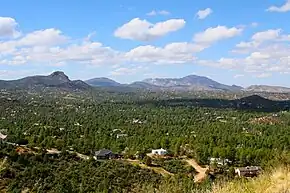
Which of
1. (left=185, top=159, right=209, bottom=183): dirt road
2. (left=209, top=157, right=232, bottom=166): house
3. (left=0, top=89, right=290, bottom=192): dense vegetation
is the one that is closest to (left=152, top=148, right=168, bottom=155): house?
(left=0, top=89, right=290, bottom=192): dense vegetation

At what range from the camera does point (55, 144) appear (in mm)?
42969

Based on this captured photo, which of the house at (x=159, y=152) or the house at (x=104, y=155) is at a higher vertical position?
the house at (x=104, y=155)

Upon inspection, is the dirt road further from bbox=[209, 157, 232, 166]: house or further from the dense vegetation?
bbox=[209, 157, 232, 166]: house

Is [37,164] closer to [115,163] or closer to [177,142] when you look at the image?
[115,163]

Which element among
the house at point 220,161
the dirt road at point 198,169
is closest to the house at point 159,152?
the dirt road at point 198,169

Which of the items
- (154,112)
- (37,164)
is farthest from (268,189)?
(154,112)

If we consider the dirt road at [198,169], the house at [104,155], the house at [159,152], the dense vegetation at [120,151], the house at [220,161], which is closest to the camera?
the dense vegetation at [120,151]

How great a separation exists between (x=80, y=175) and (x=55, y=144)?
15152 mm

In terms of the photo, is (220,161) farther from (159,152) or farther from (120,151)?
(120,151)

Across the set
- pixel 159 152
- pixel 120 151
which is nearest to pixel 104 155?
pixel 120 151

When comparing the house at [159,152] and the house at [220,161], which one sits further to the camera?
the house at [159,152]

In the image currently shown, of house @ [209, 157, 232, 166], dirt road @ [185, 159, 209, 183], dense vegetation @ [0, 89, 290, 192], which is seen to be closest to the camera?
dense vegetation @ [0, 89, 290, 192]

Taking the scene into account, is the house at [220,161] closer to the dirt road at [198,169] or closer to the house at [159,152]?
the dirt road at [198,169]

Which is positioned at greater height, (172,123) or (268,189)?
(268,189)
